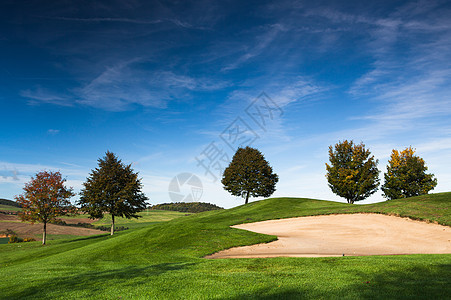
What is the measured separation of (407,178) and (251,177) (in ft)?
87.9

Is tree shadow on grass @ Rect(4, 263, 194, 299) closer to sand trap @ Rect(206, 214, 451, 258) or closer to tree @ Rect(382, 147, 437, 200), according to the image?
sand trap @ Rect(206, 214, 451, 258)

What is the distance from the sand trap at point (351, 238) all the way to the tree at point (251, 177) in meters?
27.9

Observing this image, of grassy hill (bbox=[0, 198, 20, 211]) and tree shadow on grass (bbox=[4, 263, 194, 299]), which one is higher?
grassy hill (bbox=[0, 198, 20, 211])

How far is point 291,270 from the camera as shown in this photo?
9.28m

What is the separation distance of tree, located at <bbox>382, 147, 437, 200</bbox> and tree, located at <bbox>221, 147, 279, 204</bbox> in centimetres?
2018

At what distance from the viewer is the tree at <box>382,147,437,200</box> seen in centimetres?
4534

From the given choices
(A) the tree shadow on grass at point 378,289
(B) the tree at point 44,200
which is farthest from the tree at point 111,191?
(A) the tree shadow on grass at point 378,289

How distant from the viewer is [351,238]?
18562 mm

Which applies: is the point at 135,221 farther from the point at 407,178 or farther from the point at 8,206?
the point at 407,178

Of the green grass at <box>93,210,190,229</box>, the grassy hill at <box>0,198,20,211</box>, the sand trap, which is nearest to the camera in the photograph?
the sand trap

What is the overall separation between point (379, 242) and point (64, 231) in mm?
46611

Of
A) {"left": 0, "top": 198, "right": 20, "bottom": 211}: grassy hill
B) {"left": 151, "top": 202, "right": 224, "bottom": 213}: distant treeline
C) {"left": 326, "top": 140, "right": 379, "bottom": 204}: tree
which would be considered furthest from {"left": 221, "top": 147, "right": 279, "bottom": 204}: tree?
{"left": 0, "top": 198, "right": 20, "bottom": 211}: grassy hill

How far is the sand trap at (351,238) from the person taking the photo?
14.9m

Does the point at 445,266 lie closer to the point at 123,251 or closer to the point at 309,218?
the point at 123,251
